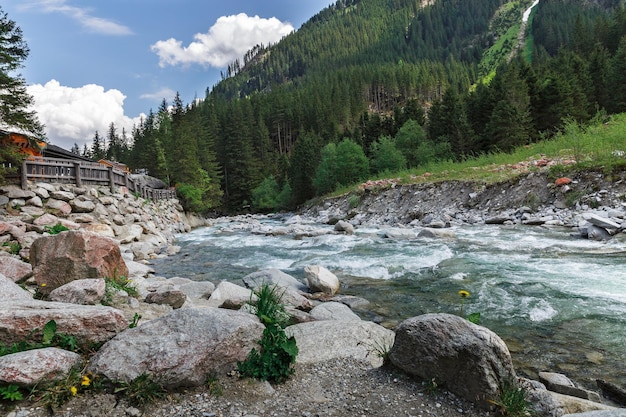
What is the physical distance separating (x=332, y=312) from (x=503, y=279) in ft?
15.2

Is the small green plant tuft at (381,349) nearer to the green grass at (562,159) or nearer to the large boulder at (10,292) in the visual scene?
the large boulder at (10,292)

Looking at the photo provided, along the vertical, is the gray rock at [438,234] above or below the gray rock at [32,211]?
below

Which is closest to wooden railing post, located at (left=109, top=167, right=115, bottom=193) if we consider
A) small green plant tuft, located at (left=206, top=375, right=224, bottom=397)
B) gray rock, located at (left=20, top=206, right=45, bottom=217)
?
gray rock, located at (left=20, top=206, right=45, bottom=217)

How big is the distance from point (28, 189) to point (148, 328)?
14232 millimetres

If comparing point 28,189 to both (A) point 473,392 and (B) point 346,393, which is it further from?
(A) point 473,392

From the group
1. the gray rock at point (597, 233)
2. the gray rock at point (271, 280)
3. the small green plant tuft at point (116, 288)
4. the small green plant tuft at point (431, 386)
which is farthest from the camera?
the gray rock at point (597, 233)

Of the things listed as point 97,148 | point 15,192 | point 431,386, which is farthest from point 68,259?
point 97,148

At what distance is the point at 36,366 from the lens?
3.20 meters

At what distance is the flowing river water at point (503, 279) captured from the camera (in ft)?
17.4

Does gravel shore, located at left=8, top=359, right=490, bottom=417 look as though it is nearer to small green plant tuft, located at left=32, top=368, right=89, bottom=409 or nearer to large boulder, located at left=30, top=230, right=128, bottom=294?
small green plant tuft, located at left=32, top=368, right=89, bottom=409

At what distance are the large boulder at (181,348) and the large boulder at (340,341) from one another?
3.27 feet

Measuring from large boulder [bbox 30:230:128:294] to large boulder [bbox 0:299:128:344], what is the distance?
7.96 feet

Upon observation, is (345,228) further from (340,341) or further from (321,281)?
(340,341)

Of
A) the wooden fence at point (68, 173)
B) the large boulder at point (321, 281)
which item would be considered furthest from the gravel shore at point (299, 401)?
the wooden fence at point (68, 173)
